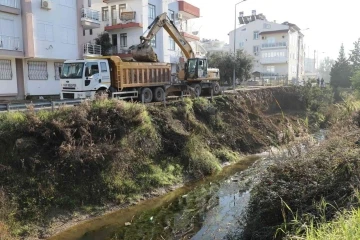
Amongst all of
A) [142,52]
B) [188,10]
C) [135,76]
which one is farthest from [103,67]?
[188,10]

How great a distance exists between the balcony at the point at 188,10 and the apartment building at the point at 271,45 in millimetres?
20990

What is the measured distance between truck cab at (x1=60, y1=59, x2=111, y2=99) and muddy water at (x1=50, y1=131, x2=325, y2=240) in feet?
22.4

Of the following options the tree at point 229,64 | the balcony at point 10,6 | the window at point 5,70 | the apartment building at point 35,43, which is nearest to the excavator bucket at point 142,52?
the apartment building at point 35,43

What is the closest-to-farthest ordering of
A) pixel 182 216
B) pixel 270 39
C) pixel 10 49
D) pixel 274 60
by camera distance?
1. pixel 182 216
2. pixel 10 49
3. pixel 274 60
4. pixel 270 39

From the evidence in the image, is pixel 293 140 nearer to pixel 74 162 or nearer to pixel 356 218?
pixel 356 218

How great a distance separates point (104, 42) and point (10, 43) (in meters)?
10.2

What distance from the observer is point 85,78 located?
670 inches

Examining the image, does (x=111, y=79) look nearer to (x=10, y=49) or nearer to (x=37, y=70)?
(x=10, y=49)

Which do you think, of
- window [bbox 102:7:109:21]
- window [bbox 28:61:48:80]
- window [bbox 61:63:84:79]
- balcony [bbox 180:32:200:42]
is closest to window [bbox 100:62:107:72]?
window [bbox 61:63:84:79]

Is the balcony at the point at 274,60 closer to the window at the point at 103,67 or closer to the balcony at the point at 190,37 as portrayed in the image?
the balcony at the point at 190,37

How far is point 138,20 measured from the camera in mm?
32375

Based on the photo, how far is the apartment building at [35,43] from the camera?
904 inches

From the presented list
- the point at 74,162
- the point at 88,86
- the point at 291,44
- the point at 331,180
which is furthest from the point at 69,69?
the point at 291,44

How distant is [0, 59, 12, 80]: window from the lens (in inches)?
914
